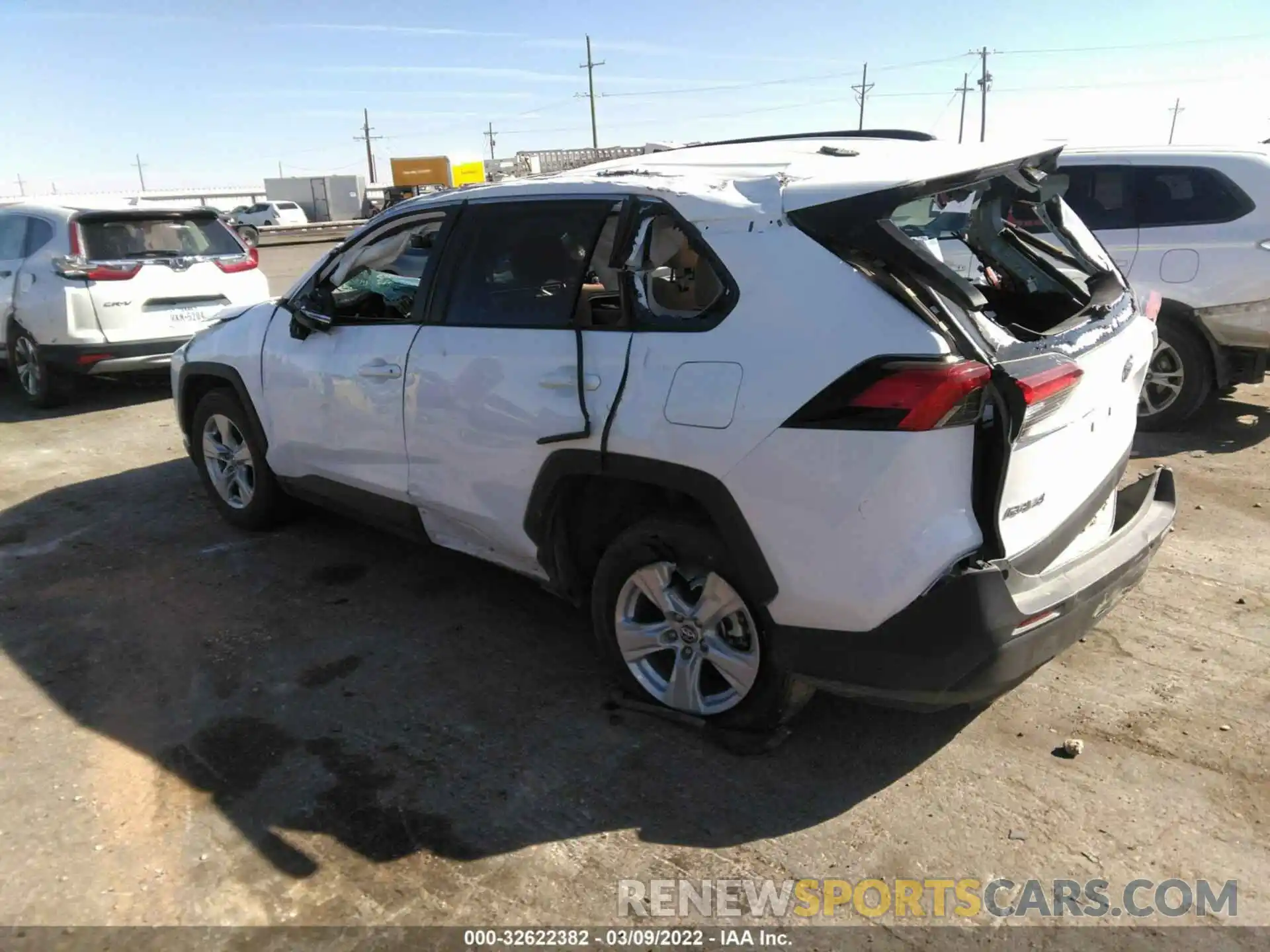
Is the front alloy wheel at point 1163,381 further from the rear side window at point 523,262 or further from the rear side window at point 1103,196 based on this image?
the rear side window at point 523,262

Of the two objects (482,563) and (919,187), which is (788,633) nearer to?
(919,187)

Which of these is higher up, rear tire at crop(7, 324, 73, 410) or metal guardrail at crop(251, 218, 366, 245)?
metal guardrail at crop(251, 218, 366, 245)

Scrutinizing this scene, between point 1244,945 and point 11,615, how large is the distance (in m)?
4.82

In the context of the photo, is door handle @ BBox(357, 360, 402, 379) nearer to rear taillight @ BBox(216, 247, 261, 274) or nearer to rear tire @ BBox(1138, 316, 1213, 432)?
rear tire @ BBox(1138, 316, 1213, 432)

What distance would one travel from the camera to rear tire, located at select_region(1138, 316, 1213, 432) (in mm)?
6402

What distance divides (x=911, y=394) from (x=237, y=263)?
786 centimetres

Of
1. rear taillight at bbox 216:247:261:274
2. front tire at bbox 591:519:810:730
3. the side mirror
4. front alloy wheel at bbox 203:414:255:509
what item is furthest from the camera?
rear taillight at bbox 216:247:261:274

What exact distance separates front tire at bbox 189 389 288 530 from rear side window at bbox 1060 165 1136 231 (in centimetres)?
556

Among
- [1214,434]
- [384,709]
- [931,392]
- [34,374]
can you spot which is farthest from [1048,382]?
[34,374]

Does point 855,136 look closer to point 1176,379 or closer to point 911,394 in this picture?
point 911,394

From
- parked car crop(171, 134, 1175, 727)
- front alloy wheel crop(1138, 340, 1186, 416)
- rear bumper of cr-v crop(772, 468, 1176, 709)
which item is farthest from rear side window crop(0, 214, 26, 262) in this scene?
front alloy wheel crop(1138, 340, 1186, 416)

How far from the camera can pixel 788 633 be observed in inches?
113

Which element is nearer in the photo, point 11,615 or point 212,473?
point 11,615

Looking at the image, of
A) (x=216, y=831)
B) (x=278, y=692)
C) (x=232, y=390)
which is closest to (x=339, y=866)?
(x=216, y=831)
